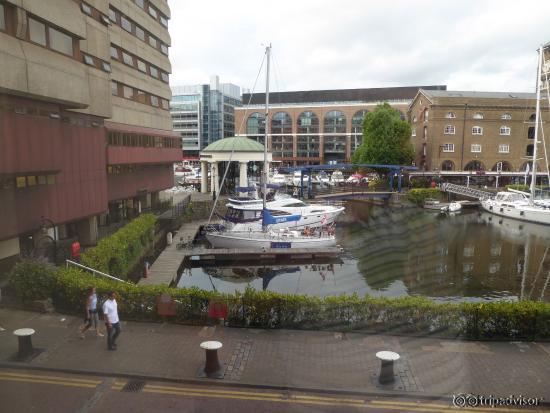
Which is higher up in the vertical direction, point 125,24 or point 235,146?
point 125,24

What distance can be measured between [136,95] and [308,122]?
55.4 metres

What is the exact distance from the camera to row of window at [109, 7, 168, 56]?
23133 mm

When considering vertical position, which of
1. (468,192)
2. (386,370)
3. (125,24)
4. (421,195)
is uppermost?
(125,24)

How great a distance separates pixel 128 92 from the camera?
24953mm

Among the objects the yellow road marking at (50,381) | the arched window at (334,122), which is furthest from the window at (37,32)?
the arched window at (334,122)

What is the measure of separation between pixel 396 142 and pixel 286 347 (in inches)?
1667

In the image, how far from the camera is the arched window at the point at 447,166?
49.6 meters

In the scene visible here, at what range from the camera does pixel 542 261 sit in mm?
22578

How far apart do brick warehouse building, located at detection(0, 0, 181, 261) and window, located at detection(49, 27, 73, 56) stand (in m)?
0.04

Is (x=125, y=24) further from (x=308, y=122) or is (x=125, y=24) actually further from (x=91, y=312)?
(x=308, y=122)

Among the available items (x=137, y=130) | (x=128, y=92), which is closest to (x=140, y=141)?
(x=137, y=130)

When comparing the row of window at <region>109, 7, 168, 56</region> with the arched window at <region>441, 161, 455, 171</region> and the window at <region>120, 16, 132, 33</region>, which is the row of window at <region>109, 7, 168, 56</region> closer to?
the window at <region>120, 16, 132, 33</region>

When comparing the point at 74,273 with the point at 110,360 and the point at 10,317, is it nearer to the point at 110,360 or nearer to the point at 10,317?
the point at 10,317

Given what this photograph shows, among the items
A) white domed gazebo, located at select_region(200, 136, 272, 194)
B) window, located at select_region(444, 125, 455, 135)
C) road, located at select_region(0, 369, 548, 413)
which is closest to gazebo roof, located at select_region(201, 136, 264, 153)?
white domed gazebo, located at select_region(200, 136, 272, 194)
